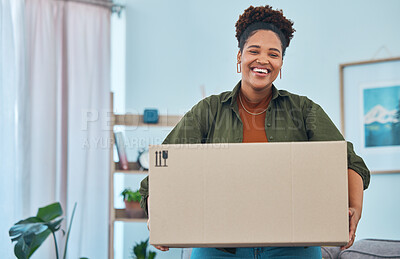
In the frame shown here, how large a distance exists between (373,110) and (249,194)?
6.11ft

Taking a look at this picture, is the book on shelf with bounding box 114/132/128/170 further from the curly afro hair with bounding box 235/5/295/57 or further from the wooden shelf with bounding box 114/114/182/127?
the curly afro hair with bounding box 235/5/295/57

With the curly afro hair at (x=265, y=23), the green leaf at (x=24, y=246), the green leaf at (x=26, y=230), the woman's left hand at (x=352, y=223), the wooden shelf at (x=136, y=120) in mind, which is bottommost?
the green leaf at (x=24, y=246)

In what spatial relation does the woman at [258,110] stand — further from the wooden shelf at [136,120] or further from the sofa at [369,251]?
the wooden shelf at [136,120]

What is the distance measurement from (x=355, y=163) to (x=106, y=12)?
2381 mm

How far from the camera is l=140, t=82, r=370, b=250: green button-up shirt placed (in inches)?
52.2

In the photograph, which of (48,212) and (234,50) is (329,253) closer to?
(48,212)

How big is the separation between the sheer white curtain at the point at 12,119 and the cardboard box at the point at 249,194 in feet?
5.73

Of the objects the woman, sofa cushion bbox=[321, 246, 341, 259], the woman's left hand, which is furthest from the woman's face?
sofa cushion bbox=[321, 246, 341, 259]

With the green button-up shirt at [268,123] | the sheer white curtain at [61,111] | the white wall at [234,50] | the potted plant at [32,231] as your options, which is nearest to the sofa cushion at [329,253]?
the white wall at [234,50]

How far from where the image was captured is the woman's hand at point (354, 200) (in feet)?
3.76

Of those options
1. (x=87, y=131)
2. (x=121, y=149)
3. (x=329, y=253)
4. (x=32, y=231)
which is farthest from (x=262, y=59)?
(x=87, y=131)

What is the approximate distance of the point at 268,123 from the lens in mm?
1348

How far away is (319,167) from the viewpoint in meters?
1.08

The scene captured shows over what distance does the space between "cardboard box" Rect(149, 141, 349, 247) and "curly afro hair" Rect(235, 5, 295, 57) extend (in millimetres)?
422
